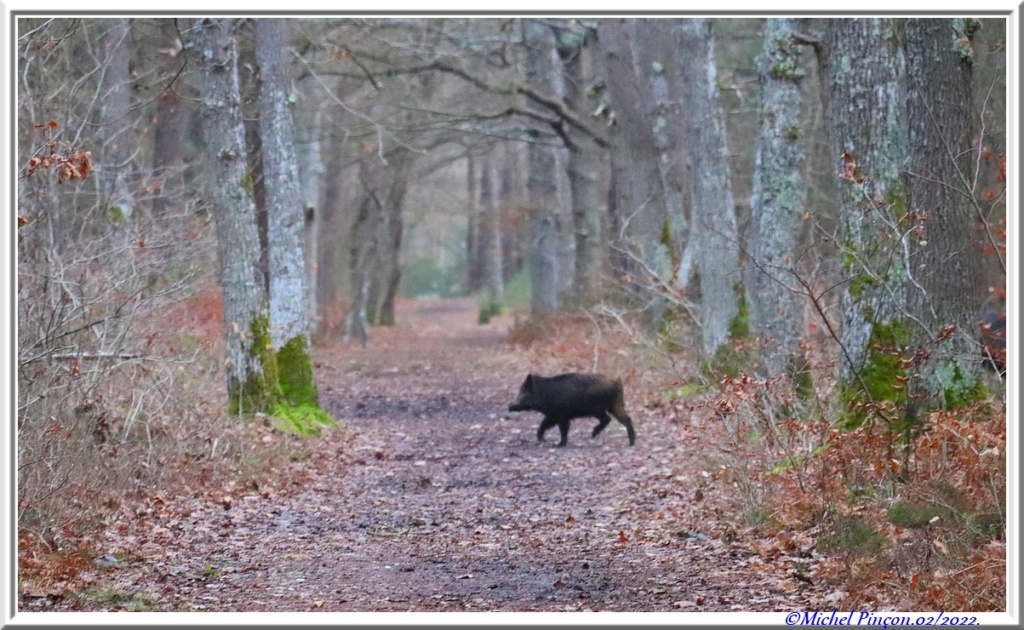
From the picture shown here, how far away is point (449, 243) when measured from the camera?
72.4 metres

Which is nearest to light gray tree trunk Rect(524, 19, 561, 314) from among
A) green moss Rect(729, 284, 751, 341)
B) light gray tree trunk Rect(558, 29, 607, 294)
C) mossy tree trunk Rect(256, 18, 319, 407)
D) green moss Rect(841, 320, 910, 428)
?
light gray tree trunk Rect(558, 29, 607, 294)

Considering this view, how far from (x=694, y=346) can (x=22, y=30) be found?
11.3 m

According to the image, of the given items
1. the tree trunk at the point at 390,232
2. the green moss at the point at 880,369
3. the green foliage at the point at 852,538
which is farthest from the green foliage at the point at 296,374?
the tree trunk at the point at 390,232

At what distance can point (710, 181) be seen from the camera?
18.2 meters

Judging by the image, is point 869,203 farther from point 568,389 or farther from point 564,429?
point 564,429

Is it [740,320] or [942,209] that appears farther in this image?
[740,320]

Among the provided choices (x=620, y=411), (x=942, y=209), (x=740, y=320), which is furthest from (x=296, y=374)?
(x=942, y=209)

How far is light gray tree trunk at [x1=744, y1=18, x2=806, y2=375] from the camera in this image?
14.6 metres

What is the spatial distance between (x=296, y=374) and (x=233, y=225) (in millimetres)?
2282

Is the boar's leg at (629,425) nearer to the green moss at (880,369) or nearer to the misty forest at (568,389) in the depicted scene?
the misty forest at (568,389)

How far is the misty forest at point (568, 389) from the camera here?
782 cm

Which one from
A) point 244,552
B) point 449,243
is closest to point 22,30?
point 244,552

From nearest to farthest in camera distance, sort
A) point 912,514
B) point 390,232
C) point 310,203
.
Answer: point 912,514 → point 310,203 → point 390,232

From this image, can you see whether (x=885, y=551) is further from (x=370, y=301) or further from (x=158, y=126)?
(x=370, y=301)
